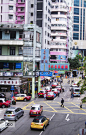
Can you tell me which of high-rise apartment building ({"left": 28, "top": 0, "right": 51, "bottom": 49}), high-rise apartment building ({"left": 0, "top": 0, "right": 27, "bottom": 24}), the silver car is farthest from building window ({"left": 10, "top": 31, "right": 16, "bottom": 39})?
high-rise apartment building ({"left": 28, "top": 0, "right": 51, "bottom": 49})

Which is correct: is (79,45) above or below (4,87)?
above

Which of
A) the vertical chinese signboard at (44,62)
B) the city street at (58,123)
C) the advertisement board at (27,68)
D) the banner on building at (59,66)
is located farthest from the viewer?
the banner on building at (59,66)

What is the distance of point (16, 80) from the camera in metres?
49.1

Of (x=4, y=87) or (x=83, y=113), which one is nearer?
(x=83, y=113)

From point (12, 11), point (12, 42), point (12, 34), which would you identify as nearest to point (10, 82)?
point (12, 42)

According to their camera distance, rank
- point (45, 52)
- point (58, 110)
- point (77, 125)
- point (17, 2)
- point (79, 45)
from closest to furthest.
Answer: point (77, 125) < point (58, 110) < point (45, 52) < point (17, 2) < point (79, 45)

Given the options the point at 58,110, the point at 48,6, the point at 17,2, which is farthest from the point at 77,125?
the point at 48,6

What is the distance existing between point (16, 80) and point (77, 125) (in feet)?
77.0

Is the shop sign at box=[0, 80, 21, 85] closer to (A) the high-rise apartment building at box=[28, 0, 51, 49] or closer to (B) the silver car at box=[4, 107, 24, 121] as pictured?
(B) the silver car at box=[4, 107, 24, 121]

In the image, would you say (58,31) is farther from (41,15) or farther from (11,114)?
(11,114)

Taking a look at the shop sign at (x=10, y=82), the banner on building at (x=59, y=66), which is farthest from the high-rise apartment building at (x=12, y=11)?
the shop sign at (x=10, y=82)

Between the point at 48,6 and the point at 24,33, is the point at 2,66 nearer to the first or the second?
the point at 24,33

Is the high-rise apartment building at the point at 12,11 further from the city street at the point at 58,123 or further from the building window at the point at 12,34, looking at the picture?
the city street at the point at 58,123

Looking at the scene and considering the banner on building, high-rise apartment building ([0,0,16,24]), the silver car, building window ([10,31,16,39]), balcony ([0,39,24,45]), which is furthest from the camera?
the banner on building
